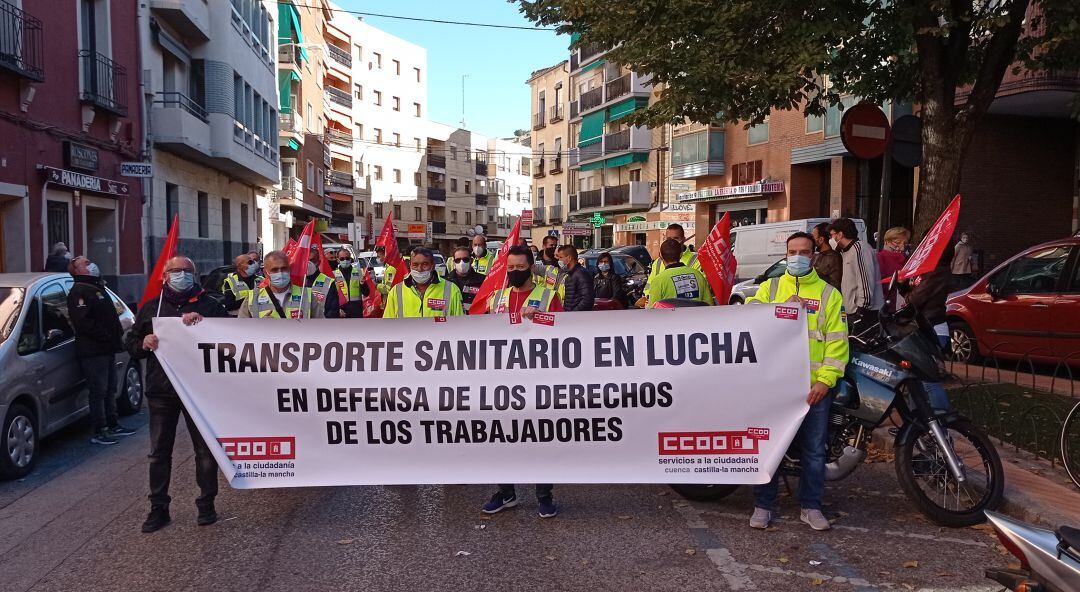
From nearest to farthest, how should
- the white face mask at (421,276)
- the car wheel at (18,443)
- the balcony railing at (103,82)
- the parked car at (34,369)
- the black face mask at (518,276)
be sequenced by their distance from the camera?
the black face mask at (518,276)
the white face mask at (421,276)
the car wheel at (18,443)
the parked car at (34,369)
the balcony railing at (103,82)

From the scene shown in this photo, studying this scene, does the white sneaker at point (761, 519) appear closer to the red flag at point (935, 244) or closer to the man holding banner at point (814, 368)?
the man holding banner at point (814, 368)

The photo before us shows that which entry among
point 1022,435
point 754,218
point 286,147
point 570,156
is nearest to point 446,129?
point 570,156

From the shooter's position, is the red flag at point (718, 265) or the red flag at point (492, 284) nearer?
the red flag at point (492, 284)

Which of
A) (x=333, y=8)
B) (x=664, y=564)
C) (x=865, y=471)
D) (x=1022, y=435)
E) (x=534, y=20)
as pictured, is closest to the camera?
(x=664, y=564)

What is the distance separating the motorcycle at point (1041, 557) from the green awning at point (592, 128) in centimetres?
5108

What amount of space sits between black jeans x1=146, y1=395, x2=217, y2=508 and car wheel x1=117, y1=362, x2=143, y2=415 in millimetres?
4249

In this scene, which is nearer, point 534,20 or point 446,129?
point 534,20

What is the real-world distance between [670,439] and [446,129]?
3093 inches

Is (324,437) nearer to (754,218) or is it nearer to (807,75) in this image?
(807,75)

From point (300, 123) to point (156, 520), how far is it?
39.3 metres

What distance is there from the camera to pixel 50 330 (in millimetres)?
7688

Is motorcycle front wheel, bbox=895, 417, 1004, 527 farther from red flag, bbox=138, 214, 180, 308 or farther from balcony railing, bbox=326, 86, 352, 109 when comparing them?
balcony railing, bbox=326, 86, 352, 109

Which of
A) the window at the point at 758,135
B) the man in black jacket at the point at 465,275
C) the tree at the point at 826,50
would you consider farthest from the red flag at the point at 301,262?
the window at the point at 758,135

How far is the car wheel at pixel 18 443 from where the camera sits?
6602mm
